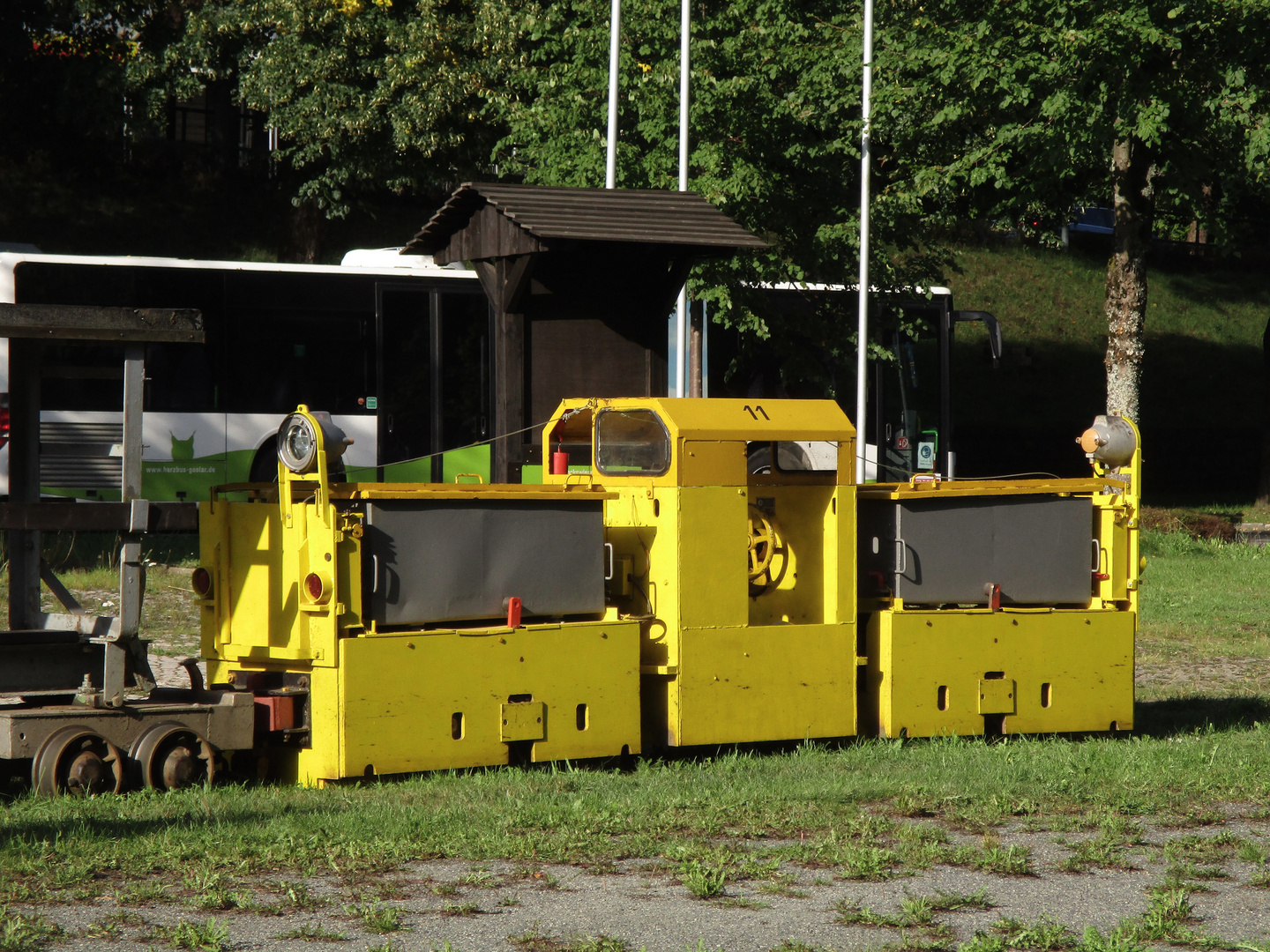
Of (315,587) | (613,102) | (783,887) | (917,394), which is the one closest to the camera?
(783,887)

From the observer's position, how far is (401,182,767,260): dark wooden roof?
9812 millimetres

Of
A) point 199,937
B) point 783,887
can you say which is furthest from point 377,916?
point 783,887

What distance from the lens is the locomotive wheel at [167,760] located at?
6.93m

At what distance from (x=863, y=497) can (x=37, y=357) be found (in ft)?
14.3

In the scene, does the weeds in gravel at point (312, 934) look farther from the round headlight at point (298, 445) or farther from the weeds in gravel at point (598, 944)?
the round headlight at point (298, 445)

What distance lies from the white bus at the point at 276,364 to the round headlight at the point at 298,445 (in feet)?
36.3

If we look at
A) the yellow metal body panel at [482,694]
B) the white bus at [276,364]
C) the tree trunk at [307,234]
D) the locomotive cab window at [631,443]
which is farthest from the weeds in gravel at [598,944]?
the tree trunk at [307,234]

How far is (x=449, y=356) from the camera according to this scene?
1969 cm

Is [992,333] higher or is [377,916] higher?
[992,333]

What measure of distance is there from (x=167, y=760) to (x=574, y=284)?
474cm

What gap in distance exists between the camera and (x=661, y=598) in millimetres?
8062

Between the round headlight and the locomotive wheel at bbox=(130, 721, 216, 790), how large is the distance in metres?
1.27

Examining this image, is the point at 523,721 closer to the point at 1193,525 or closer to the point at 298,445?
the point at 298,445

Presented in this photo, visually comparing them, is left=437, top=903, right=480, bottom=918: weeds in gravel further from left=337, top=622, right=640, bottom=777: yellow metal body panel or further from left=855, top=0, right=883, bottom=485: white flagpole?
left=855, top=0, right=883, bottom=485: white flagpole
